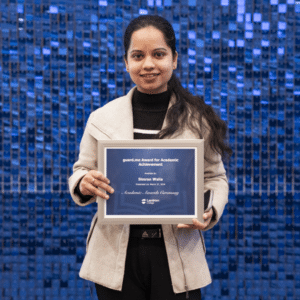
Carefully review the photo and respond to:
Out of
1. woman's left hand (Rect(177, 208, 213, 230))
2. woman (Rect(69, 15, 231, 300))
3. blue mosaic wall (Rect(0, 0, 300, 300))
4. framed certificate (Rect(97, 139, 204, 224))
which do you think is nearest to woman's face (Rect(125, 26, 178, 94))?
woman (Rect(69, 15, 231, 300))

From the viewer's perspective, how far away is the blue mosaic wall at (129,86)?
217 centimetres

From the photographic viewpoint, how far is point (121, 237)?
105 cm

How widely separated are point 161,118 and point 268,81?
126 centimetres

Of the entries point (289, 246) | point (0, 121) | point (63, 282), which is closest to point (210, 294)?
point (289, 246)

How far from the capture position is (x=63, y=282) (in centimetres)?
223

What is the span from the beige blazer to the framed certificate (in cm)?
8

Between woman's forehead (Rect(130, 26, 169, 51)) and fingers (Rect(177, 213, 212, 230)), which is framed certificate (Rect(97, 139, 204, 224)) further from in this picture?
woman's forehead (Rect(130, 26, 169, 51))

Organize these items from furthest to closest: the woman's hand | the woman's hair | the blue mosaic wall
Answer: the blue mosaic wall → the woman's hair → the woman's hand

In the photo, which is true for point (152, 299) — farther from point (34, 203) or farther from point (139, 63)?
point (34, 203)

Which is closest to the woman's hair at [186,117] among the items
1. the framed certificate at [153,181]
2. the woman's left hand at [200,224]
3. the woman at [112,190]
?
the woman at [112,190]

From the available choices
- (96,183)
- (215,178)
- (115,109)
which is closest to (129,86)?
(115,109)

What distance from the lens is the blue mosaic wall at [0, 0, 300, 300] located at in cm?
217

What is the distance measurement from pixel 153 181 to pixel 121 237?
187 mm

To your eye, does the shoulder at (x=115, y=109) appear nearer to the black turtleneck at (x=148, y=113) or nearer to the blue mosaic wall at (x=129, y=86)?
the black turtleneck at (x=148, y=113)
